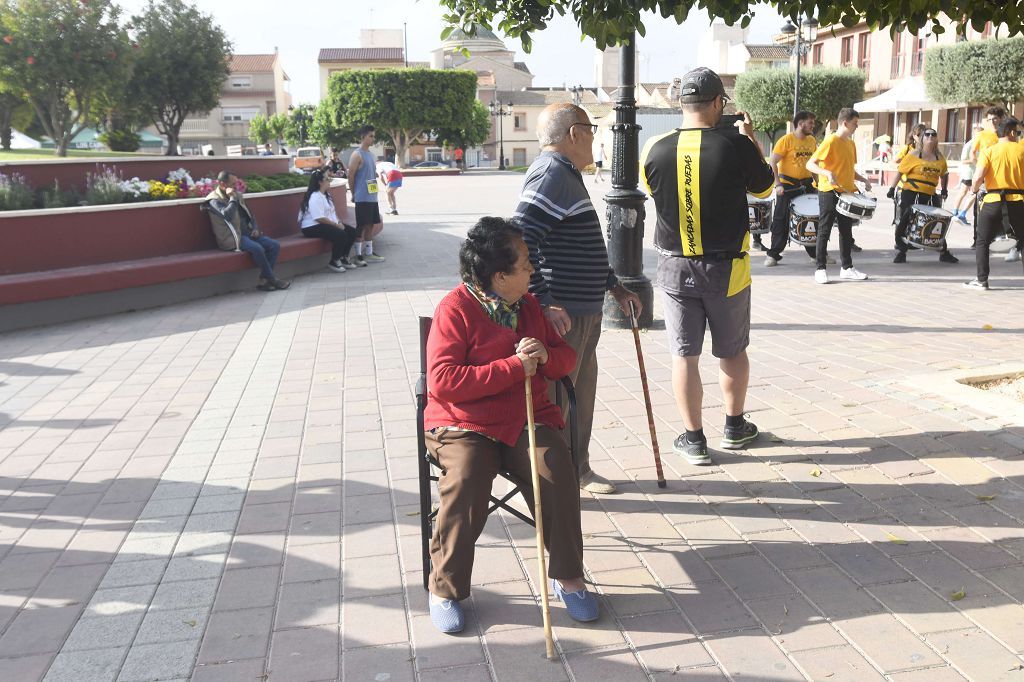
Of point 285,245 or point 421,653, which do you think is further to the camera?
point 285,245

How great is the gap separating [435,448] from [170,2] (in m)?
25.1

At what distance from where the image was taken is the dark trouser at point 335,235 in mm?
12227

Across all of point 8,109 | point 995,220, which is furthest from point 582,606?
point 8,109

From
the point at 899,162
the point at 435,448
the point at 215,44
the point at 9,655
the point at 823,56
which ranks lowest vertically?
the point at 9,655

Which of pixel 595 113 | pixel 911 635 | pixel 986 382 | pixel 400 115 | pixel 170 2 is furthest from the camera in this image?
pixel 595 113

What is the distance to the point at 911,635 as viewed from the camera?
3070 mm

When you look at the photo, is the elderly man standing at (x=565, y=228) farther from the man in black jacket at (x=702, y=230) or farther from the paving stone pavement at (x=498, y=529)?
the paving stone pavement at (x=498, y=529)

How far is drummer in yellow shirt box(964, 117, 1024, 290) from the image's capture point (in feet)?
29.7

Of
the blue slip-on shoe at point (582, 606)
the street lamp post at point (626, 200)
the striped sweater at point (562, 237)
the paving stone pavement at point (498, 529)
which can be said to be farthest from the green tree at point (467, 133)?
the blue slip-on shoe at point (582, 606)

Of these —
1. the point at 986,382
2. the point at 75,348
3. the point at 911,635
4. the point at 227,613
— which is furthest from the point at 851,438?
the point at 75,348

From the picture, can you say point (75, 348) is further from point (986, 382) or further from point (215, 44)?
point (215, 44)

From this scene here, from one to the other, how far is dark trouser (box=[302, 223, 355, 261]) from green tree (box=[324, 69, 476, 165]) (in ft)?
162

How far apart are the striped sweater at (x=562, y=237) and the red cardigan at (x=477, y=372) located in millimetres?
593

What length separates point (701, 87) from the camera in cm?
443
